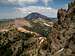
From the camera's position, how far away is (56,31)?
65125 mm

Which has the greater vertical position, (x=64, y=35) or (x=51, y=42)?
(x=64, y=35)

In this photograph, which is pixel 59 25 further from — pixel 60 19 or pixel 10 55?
pixel 10 55

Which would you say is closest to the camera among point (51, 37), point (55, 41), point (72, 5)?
point (72, 5)

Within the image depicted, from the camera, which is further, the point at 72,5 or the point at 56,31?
the point at 56,31

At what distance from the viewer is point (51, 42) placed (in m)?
65.9

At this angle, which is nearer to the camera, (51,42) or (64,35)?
(64,35)

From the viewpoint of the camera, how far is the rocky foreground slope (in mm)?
50588

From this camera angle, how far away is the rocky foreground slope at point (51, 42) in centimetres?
5059

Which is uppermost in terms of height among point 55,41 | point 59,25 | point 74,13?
point 74,13

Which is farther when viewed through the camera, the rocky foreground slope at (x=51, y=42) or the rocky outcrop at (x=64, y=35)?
the rocky foreground slope at (x=51, y=42)

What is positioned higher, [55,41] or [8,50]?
[55,41]

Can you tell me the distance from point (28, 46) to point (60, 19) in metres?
34.2

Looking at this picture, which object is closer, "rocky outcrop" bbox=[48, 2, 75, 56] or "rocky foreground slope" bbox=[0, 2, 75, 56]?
"rocky outcrop" bbox=[48, 2, 75, 56]

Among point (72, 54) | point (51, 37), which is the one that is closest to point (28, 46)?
point (51, 37)
